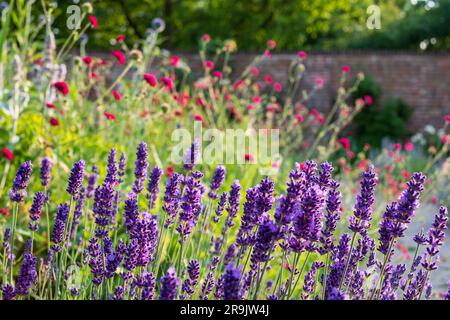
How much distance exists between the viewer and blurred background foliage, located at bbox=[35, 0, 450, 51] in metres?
15.2

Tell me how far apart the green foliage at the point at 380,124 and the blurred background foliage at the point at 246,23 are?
3.91 m

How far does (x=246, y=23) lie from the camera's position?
1581cm

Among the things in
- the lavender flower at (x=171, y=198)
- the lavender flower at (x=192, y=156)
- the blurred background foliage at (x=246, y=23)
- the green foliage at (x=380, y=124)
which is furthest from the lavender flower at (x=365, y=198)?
the blurred background foliage at (x=246, y=23)

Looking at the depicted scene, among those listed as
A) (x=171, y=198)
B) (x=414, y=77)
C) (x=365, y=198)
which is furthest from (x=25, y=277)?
(x=414, y=77)

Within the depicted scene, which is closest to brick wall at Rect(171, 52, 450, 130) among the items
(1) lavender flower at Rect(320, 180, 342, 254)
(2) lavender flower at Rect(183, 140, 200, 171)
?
(2) lavender flower at Rect(183, 140, 200, 171)

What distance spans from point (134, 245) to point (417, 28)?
14.9 metres

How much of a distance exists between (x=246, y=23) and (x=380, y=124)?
18.4 ft

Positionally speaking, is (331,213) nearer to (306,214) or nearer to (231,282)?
(306,214)

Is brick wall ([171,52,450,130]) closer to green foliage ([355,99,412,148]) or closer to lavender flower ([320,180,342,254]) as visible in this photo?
green foliage ([355,99,412,148])

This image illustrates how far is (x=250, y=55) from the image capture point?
11.9m

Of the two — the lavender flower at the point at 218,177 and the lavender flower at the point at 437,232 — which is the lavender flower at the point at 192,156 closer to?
the lavender flower at the point at 218,177

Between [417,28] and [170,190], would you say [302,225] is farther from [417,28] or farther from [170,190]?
[417,28]

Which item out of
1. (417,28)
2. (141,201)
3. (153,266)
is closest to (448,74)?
(417,28)

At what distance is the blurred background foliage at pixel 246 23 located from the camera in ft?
49.9
